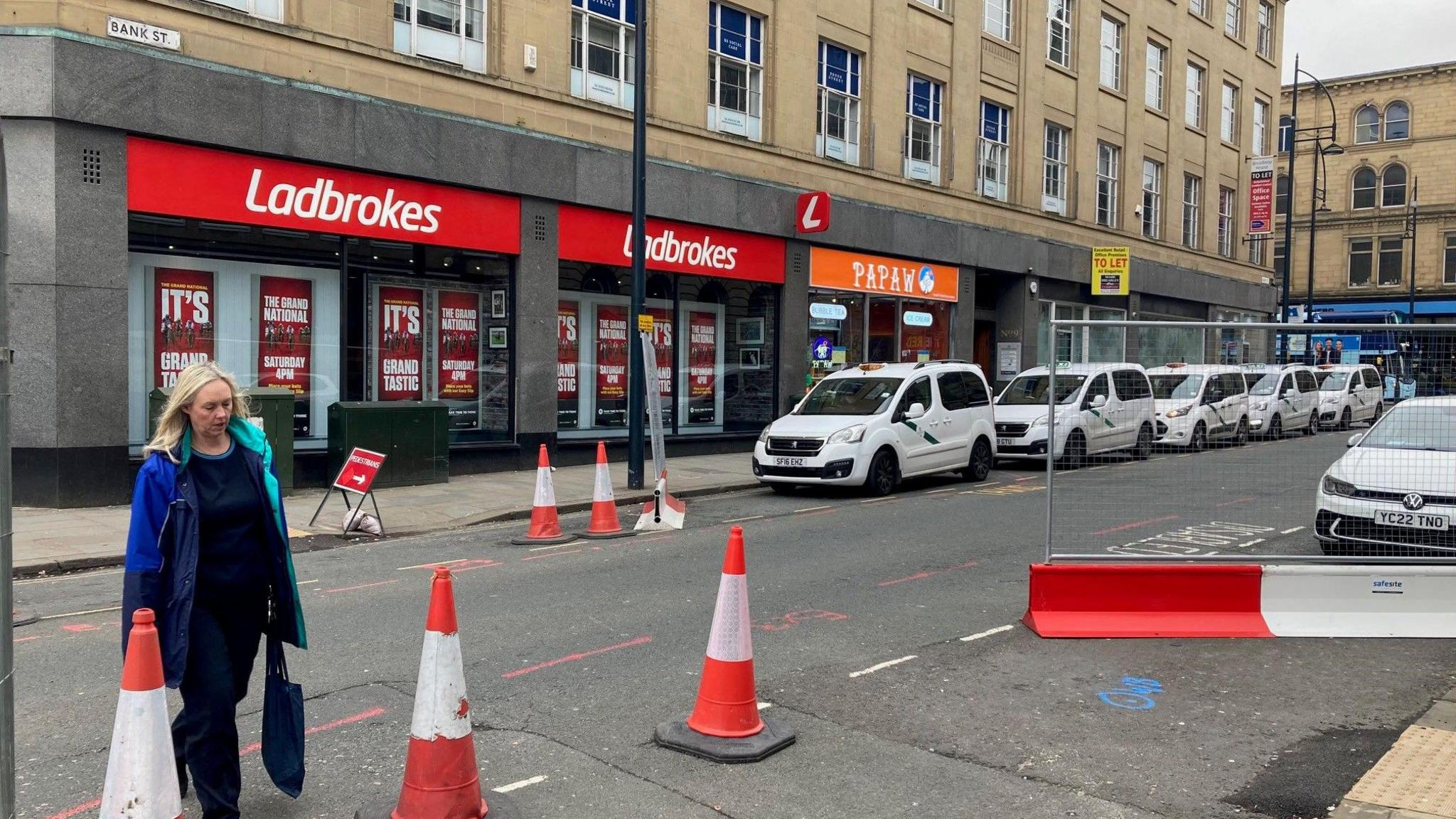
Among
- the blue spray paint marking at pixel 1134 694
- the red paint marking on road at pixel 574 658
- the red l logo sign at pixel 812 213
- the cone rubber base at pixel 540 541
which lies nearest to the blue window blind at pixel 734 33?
the red l logo sign at pixel 812 213

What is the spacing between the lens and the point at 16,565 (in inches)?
390

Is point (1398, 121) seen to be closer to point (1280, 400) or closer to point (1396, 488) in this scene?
point (1396, 488)

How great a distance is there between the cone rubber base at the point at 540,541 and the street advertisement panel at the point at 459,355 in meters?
6.23

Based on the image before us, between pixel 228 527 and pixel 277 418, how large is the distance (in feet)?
34.3

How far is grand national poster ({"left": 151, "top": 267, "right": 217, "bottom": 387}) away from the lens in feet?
46.1

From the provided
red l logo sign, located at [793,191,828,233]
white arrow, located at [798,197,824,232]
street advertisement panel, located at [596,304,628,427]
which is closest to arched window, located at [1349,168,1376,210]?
red l logo sign, located at [793,191,828,233]

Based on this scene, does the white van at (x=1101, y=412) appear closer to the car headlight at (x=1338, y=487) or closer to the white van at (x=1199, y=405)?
the white van at (x=1199, y=405)

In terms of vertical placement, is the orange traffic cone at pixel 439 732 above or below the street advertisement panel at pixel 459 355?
below

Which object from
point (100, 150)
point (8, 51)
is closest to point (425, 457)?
point (100, 150)

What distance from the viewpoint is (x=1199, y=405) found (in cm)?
746

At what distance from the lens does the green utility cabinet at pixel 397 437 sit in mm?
14820

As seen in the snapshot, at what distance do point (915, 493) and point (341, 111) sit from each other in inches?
373

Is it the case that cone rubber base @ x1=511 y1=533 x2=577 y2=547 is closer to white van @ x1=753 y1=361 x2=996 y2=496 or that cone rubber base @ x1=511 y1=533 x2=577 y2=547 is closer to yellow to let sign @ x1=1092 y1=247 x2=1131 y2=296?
white van @ x1=753 y1=361 x2=996 y2=496

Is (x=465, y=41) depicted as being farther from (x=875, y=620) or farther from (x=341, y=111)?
(x=875, y=620)
